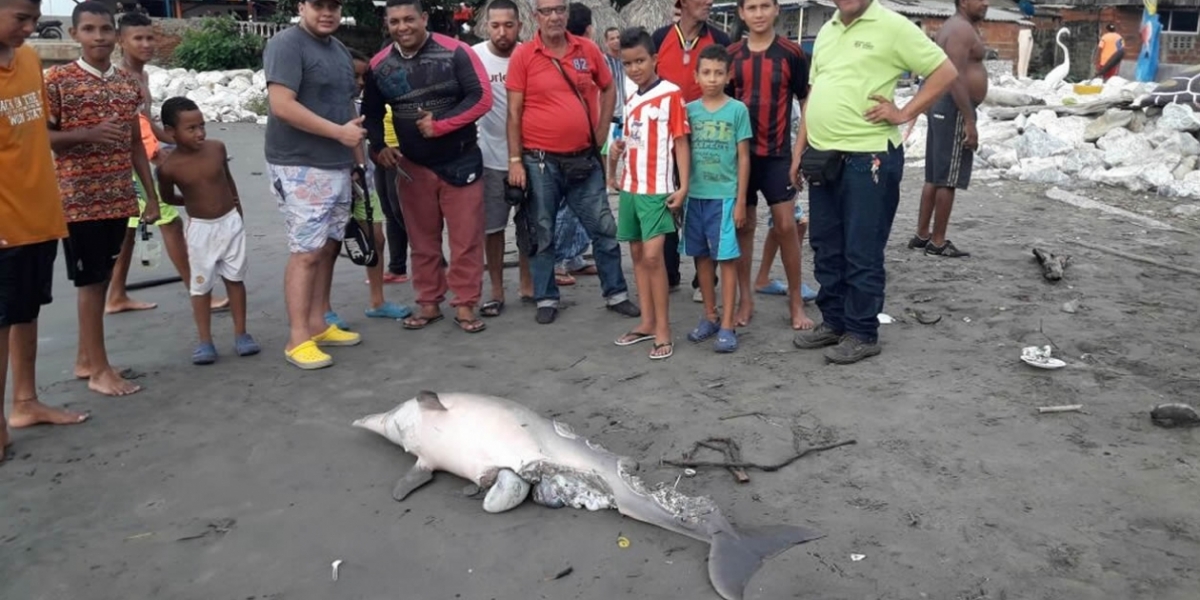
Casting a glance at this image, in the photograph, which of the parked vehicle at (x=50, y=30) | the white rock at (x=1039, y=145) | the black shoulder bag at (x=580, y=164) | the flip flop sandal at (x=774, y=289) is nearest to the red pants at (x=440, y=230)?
the black shoulder bag at (x=580, y=164)

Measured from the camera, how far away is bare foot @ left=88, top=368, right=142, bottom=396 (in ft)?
16.0

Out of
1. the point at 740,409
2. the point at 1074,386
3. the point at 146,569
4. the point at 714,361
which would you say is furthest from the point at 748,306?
the point at 146,569

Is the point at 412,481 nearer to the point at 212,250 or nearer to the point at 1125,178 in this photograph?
the point at 212,250

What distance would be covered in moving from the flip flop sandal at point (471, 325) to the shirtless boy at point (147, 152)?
1826 mm

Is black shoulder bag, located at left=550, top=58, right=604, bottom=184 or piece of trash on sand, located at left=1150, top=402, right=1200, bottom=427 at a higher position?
black shoulder bag, located at left=550, top=58, right=604, bottom=184

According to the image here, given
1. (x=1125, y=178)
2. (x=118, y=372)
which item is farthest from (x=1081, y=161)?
(x=118, y=372)

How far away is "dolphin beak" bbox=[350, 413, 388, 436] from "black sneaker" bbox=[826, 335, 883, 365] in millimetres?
2392

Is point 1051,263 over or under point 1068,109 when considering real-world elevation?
under

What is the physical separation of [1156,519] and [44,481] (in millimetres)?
4405

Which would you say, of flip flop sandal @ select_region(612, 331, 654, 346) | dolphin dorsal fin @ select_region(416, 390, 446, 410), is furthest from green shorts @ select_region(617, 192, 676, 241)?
dolphin dorsal fin @ select_region(416, 390, 446, 410)

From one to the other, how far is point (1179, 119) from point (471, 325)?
9877mm

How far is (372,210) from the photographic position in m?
6.21

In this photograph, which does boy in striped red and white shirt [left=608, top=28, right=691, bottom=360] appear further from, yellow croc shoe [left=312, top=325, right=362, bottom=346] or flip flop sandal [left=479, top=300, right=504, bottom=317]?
yellow croc shoe [left=312, top=325, right=362, bottom=346]

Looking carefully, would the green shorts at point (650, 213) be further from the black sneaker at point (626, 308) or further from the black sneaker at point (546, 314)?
the black sneaker at point (546, 314)
